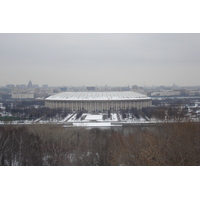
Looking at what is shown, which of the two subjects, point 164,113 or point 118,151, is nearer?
point 118,151

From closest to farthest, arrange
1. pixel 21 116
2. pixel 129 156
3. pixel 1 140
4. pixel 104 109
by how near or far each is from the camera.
Answer: pixel 129 156 < pixel 1 140 < pixel 21 116 < pixel 104 109

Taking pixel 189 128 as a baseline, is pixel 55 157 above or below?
below

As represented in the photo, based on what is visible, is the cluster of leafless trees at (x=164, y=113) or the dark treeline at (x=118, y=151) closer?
the dark treeline at (x=118, y=151)

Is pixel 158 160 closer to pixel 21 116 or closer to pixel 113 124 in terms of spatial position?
pixel 113 124

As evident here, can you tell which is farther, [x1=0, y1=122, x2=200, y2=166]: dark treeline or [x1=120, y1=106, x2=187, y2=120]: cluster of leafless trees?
[x1=120, y1=106, x2=187, y2=120]: cluster of leafless trees

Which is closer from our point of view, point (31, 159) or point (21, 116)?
point (31, 159)

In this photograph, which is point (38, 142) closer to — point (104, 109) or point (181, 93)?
point (104, 109)

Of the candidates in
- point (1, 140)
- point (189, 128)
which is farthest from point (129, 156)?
point (1, 140)

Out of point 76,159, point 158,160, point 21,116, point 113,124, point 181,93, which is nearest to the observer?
point 158,160

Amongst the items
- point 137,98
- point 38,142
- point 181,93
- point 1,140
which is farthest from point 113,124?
point 181,93
